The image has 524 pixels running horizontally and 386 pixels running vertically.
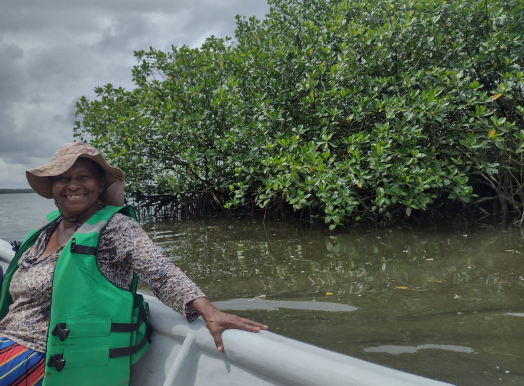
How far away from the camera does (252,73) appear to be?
733 centimetres

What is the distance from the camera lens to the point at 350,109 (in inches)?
249

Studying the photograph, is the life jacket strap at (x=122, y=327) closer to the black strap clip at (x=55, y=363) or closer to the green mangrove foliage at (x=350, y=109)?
the black strap clip at (x=55, y=363)

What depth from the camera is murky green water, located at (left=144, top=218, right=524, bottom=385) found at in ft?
7.94

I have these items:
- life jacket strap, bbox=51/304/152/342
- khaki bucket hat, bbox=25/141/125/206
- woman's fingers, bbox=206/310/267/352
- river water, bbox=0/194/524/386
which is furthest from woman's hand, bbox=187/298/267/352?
river water, bbox=0/194/524/386

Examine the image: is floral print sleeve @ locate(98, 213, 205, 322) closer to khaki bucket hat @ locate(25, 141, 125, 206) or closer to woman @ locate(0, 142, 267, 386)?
woman @ locate(0, 142, 267, 386)

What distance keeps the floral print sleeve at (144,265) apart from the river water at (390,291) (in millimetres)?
1335

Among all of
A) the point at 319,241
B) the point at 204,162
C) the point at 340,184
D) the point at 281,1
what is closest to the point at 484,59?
the point at 340,184

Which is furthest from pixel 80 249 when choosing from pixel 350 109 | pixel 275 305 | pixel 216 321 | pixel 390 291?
pixel 350 109

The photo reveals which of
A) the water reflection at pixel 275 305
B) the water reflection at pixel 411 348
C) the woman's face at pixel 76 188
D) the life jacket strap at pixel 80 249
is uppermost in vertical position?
the woman's face at pixel 76 188

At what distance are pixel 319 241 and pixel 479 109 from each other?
9.39 feet

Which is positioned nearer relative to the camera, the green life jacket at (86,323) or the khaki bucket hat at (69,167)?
the green life jacket at (86,323)

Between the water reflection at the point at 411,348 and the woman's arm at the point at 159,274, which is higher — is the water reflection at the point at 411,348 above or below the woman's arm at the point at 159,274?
below

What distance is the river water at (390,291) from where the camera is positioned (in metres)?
2.42

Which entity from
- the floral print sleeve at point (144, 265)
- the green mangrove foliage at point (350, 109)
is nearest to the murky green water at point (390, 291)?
the green mangrove foliage at point (350, 109)
